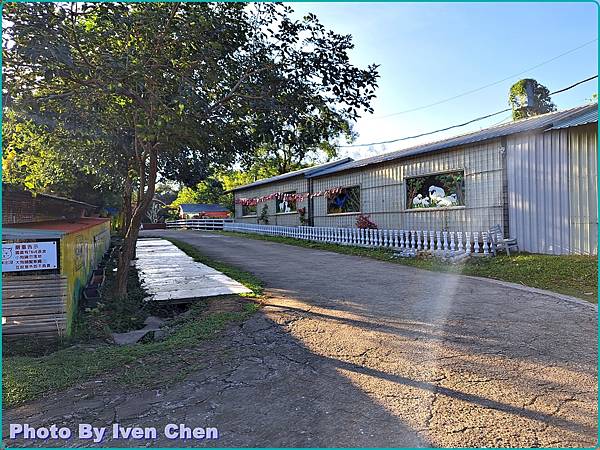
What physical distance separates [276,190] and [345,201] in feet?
24.2

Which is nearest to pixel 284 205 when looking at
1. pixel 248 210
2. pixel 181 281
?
pixel 248 210

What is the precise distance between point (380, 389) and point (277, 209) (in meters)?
21.1

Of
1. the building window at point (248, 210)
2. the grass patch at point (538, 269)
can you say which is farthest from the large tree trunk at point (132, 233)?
the building window at point (248, 210)

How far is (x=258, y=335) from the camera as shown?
16.3ft

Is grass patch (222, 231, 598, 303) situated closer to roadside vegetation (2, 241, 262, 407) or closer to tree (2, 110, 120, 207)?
roadside vegetation (2, 241, 262, 407)

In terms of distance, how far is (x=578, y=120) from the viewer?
361 inches

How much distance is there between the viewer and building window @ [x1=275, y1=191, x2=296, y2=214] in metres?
22.5

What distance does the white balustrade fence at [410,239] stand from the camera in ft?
36.6

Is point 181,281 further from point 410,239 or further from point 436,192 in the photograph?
point 436,192

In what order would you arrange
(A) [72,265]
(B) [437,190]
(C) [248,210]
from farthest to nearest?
(C) [248,210]
(B) [437,190]
(A) [72,265]

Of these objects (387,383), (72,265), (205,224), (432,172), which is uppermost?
(432,172)

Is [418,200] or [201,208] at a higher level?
[201,208]

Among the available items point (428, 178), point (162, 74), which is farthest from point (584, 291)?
point (162, 74)

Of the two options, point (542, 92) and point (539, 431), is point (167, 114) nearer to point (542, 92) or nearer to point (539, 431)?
point (539, 431)
